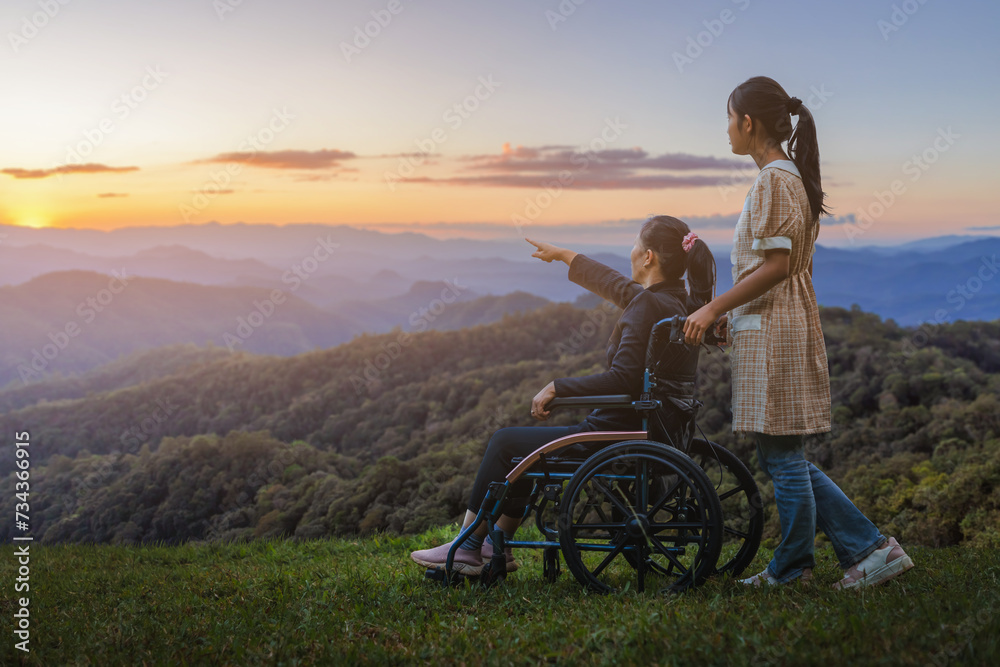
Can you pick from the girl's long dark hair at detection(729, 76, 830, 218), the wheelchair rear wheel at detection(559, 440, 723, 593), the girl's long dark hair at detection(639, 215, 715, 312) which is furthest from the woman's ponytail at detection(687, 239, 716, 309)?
the wheelchair rear wheel at detection(559, 440, 723, 593)

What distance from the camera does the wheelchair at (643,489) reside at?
3336mm

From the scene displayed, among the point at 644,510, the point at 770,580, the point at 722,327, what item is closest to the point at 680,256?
the point at 722,327

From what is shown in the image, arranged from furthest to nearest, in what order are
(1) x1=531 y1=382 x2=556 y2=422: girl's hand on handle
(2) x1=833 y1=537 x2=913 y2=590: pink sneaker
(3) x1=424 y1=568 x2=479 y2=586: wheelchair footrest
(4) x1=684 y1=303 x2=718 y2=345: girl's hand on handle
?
(3) x1=424 y1=568 x2=479 y2=586: wheelchair footrest < (1) x1=531 y1=382 x2=556 y2=422: girl's hand on handle < (2) x1=833 y1=537 x2=913 y2=590: pink sneaker < (4) x1=684 y1=303 x2=718 y2=345: girl's hand on handle

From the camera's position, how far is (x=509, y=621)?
311 centimetres

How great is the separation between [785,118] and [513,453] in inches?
79.1

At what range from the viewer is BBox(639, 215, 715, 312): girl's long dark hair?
3.74 metres

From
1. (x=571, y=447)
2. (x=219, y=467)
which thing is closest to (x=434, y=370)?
(x=219, y=467)

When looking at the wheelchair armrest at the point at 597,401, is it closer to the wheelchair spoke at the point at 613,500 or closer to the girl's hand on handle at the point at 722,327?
the wheelchair spoke at the point at 613,500

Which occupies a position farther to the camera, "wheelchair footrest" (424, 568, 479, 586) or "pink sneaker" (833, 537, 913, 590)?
"wheelchair footrest" (424, 568, 479, 586)

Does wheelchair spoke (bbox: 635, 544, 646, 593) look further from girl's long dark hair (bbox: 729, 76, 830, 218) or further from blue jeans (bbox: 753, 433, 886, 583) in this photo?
girl's long dark hair (bbox: 729, 76, 830, 218)

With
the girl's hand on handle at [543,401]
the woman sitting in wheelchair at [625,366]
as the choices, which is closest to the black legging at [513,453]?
the woman sitting in wheelchair at [625,366]

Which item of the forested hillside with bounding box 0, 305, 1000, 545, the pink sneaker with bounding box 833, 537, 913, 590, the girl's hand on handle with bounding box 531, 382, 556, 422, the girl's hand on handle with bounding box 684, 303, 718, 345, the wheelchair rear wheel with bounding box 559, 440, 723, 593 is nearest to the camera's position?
the girl's hand on handle with bounding box 684, 303, 718, 345

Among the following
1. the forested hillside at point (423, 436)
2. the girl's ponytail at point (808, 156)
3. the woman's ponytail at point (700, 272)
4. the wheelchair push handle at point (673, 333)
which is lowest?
the forested hillside at point (423, 436)

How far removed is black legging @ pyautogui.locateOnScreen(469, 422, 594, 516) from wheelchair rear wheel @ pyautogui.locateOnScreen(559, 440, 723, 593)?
0.32 meters
